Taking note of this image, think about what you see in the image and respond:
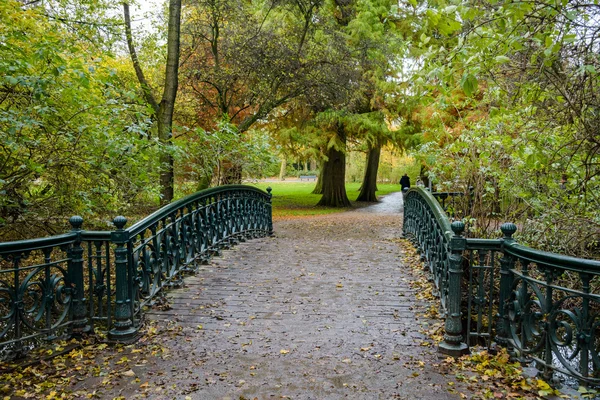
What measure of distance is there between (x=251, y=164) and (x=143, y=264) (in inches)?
272

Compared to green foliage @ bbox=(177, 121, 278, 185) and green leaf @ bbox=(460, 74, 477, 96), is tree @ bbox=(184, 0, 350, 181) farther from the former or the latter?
green leaf @ bbox=(460, 74, 477, 96)

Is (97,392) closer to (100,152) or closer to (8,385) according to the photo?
(8,385)

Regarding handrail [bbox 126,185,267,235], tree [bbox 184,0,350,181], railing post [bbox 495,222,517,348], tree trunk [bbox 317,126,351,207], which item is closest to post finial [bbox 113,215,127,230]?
handrail [bbox 126,185,267,235]

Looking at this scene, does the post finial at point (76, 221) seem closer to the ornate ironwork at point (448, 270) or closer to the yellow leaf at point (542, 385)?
the ornate ironwork at point (448, 270)

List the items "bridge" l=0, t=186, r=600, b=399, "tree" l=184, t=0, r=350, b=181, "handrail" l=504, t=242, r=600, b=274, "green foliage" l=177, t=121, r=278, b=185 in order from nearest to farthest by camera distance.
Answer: "handrail" l=504, t=242, r=600, b=274 → "bridge" l=0, t=186, r=600, b=399 → "green foliage" l=177, t=121, r=278, b=185 → "tree" l=184, t=0, r=350, b=181

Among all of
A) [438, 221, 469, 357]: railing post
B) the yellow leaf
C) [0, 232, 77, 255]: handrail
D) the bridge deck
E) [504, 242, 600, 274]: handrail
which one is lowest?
the bridge deck

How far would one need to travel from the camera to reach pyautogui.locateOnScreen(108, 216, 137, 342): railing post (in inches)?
166

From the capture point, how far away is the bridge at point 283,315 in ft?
11.0

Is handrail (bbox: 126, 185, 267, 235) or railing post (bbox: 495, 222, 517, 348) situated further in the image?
handrail (bbox: 126, 185, 267, 235)

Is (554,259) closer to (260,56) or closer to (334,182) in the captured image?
(260,56)

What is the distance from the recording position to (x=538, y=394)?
3.14 m

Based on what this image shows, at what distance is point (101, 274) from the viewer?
4.39m

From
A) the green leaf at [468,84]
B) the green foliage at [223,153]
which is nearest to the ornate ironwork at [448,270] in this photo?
the green leaf at [468,84]

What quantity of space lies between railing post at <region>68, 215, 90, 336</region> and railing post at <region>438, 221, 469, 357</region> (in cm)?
328
